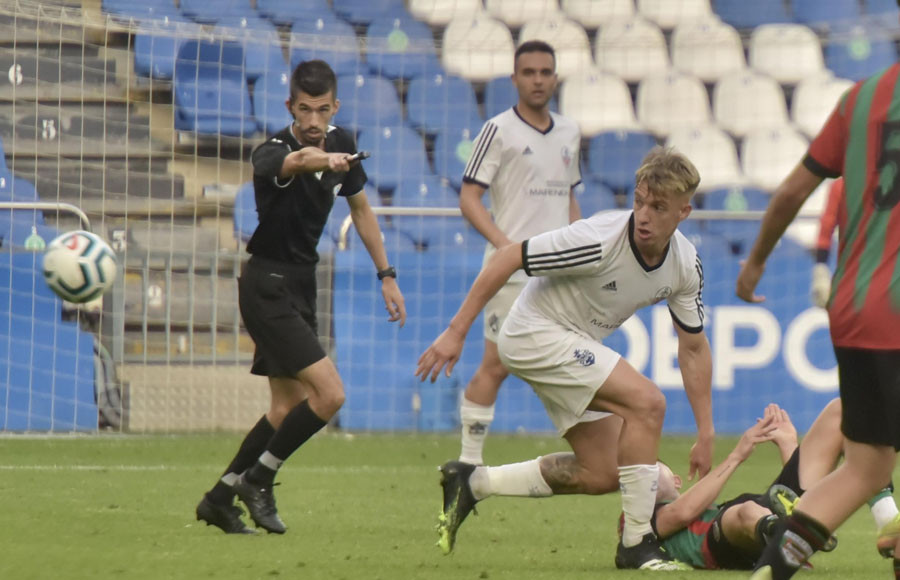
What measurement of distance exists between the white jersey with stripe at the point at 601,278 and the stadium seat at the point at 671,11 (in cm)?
1042

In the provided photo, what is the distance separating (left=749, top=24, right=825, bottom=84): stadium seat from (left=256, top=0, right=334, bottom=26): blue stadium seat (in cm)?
427

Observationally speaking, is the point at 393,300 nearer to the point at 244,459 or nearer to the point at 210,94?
the point at 244,459

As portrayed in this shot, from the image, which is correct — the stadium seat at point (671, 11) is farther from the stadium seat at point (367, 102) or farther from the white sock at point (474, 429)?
the white sock at point (474, 429)

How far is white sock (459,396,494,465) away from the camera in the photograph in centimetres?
658

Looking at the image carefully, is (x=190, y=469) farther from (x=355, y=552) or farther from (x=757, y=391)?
(x=757, y=391)

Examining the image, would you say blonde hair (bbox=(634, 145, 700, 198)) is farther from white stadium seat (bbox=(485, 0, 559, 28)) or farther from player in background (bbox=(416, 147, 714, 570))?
white stadium seat (bbox=(485, 0, 559, 28))

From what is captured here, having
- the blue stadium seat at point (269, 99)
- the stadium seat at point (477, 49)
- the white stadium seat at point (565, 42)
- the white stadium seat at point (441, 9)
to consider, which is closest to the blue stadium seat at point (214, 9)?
the blue stadium seat at point (269, 99)

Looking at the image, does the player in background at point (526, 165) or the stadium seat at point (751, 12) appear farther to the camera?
the stadium seat at point (751, 12)

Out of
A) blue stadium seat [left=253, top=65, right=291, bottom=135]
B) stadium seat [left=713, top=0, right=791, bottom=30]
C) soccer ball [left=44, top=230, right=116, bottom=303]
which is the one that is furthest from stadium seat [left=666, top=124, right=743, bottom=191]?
soccer ball [left=44, top=230, right=116, bottom=303]

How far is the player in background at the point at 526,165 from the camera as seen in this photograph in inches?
304

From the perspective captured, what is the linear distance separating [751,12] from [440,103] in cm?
364

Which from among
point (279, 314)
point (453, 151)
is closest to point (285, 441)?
point (279, 314)

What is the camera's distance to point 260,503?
591 cm

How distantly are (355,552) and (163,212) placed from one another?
8.17 metres
